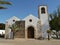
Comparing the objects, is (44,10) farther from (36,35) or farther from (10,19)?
(10,19)

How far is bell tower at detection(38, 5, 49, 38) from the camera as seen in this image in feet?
135

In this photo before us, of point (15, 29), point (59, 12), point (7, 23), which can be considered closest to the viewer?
point (15, 29)

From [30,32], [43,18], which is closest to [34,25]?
[30,32]

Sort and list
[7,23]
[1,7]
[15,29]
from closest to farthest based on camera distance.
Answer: [1,7] → [15,29] → [7,23]

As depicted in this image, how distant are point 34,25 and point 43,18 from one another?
12.2 ft

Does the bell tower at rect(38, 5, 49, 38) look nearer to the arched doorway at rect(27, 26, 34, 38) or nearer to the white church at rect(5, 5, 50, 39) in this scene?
the white church at rect(5, 5, 50, 39)

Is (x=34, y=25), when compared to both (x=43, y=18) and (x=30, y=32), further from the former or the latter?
(x=43, y=18)

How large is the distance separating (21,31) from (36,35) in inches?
193

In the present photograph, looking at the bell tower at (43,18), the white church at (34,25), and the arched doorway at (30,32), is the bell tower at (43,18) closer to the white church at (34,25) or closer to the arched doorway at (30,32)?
the white church at (34,25)

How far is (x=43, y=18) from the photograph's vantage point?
4244 centimetres

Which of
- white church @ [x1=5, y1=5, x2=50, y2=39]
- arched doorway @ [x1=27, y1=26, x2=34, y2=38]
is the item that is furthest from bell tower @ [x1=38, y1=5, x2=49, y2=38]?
arched doorway @ [x1=27, y1=26, x2=34, y2=38]

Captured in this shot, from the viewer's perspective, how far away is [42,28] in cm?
4131

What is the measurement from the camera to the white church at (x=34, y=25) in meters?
41.2

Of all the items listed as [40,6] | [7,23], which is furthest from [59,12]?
[7,23]
